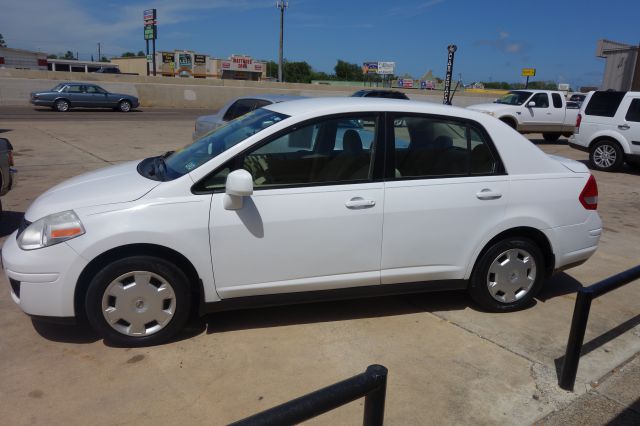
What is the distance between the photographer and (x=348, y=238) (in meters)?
3.79

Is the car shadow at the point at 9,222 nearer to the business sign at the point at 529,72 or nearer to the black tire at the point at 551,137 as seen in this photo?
the black tire at the point at 551,137

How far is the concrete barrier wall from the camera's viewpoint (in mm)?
26767

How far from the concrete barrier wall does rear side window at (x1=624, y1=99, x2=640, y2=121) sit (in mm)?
20604

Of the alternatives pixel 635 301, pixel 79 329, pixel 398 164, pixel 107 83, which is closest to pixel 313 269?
pixel 398 164

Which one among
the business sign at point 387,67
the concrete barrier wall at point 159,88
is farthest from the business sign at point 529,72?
the concrete barrier wall at point 159,88

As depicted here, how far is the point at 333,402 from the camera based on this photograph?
1636 mm

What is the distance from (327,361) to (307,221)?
3.17ft

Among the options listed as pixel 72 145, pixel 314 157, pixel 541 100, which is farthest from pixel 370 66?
pixel 314 157

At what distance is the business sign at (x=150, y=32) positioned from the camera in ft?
165

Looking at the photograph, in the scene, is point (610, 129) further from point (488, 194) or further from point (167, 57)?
point (167, 57)

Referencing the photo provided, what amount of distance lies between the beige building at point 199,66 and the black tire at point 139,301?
69.2 m

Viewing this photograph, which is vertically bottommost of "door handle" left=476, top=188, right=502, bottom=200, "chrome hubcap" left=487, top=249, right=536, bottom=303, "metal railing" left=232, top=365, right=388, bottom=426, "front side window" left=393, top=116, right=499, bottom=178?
"chrome hubcap" left=487, top=249, right=536, bottom=303

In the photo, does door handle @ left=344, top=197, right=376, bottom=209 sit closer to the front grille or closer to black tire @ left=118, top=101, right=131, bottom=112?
the front grille

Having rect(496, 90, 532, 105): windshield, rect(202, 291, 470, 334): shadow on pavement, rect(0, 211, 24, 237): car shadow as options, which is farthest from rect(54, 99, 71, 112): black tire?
rect(202, 291, 470, 334): shadow on pavement
